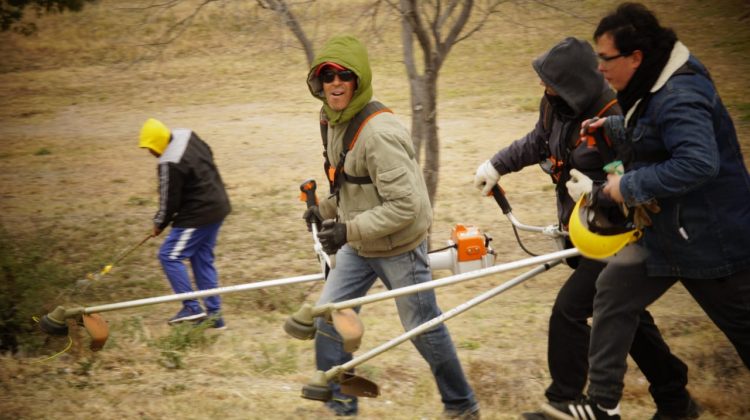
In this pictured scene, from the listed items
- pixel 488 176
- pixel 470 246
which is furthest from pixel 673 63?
pixel 470 246

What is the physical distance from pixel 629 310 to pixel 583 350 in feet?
1.68

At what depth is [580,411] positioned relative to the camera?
12.3 ft

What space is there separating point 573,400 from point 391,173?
1.51 meters

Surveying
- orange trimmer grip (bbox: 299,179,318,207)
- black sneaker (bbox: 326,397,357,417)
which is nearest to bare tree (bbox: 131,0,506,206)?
orange trimmer grip (bbox: 299,179,318,207)

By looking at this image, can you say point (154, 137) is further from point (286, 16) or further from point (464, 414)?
point (464, 414)

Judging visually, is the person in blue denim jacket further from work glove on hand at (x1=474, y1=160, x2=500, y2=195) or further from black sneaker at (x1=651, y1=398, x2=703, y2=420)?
work glove on hand at (x1=474, y1=160, x2=500, y2=195)

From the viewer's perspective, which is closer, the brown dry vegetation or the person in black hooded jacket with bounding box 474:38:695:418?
the person in black hooded jacket with bounding box 474:38:695:418

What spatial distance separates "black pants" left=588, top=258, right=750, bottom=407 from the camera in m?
3.34

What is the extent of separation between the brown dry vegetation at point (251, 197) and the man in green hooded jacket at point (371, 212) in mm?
459

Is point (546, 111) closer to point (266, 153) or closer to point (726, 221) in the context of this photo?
point (726, 221)

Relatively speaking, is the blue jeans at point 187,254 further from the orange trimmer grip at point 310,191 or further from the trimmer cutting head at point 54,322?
the orange trimmer grip at point 310,191

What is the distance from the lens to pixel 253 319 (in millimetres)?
6504

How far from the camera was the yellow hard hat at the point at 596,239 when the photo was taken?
3326mm

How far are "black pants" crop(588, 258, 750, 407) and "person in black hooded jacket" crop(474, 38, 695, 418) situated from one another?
274mm
